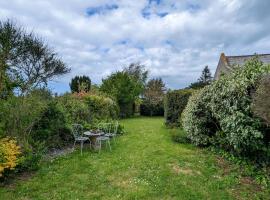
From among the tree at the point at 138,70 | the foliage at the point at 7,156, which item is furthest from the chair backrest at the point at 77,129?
the tree at the point at 138,70

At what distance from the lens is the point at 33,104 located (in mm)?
7305

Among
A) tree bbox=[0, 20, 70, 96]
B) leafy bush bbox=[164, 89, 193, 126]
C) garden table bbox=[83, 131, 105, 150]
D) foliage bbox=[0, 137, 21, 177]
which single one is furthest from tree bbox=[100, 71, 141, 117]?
foliage bbox=[0, 137, 21, 177]

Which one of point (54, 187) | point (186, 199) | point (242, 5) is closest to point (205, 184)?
point (186, 199)

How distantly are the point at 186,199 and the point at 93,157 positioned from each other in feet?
13.3

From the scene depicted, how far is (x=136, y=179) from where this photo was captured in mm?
5648

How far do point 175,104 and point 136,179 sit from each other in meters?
10.1

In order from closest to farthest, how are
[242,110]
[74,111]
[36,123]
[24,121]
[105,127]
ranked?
[242,110] < [24,121] < [36,123] < [74,111] < [105,127]

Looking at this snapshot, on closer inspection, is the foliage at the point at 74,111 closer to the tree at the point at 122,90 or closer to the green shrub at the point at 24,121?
the green shrub at the point at 24,121

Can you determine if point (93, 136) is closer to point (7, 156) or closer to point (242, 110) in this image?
point (7, 156)

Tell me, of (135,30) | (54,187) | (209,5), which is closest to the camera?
(54,187)

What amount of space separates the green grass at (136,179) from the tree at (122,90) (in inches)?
617

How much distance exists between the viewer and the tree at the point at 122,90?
78.5 feet

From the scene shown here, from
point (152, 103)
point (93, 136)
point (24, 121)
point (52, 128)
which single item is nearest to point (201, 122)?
point (93, 136)

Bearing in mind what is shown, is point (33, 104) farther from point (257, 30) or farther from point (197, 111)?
point (257, 30)
